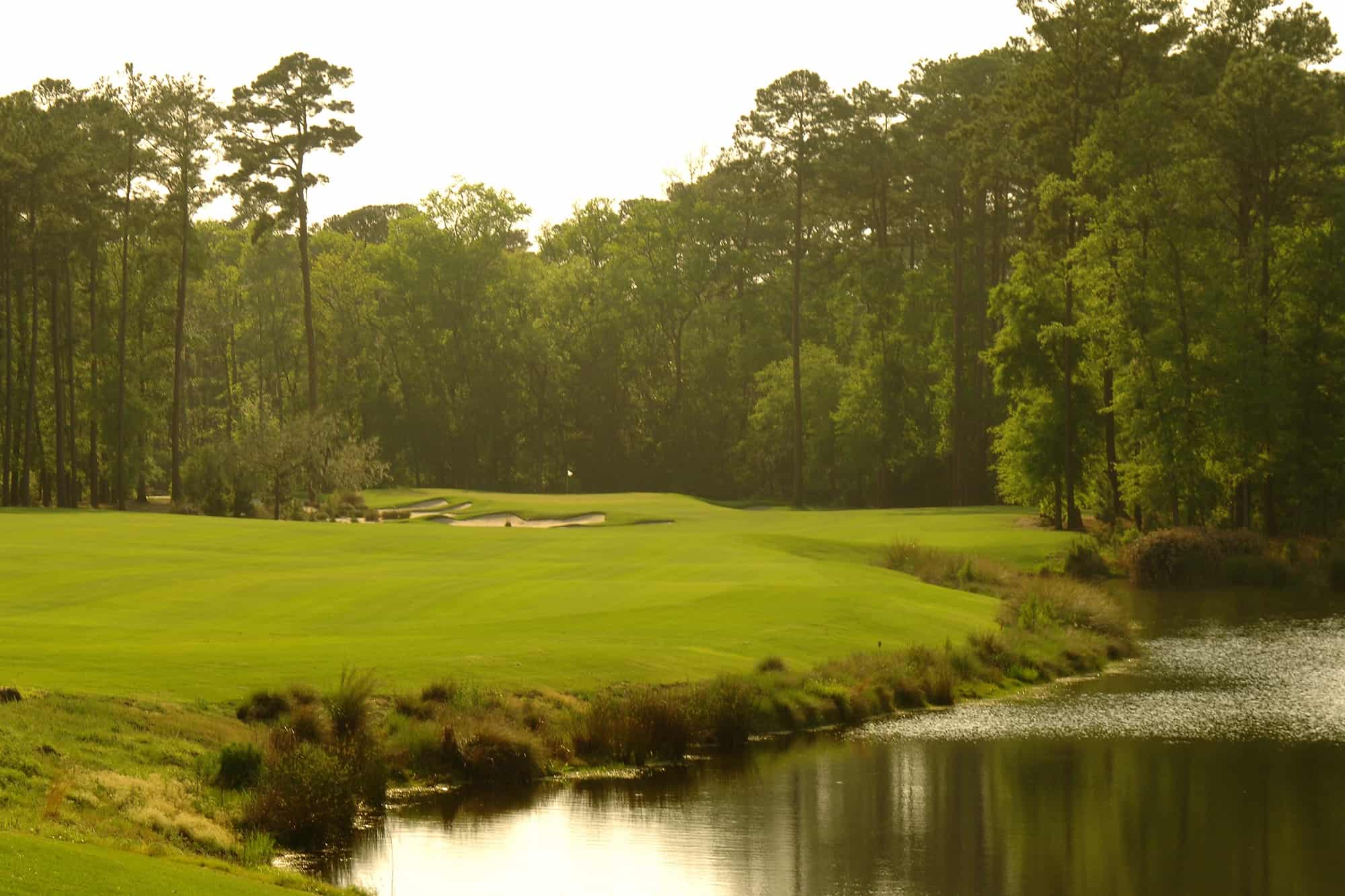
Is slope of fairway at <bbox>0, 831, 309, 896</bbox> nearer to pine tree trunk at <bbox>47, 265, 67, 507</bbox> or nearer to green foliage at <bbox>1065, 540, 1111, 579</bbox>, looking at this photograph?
green foliage at <bbox>1065, 540, 1111, 579</bbox>

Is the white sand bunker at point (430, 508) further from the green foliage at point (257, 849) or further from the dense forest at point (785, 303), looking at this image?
the green foliage at point (257, 849)

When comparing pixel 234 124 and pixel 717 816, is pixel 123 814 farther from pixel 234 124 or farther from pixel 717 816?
pixel 234 124

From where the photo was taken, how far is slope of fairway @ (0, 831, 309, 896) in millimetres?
12969

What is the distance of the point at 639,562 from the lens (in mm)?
47531

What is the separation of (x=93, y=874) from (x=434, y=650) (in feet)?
52.1

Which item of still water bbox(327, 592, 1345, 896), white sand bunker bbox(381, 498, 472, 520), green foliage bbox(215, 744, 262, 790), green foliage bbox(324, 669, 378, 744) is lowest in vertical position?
still water bbox(327, 592, 1345, 896)

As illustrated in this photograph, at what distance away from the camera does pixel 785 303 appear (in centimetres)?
10688

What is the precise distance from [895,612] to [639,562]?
34.5ft

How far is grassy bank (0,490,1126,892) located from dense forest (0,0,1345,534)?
11092 millimetres

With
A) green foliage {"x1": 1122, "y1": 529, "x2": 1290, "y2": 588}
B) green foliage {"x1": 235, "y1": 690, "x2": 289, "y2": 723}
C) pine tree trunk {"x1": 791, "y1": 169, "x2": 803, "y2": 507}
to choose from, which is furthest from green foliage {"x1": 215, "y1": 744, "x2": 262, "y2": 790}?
pine tree trunk {"x1": 791, "y1": 169, "x2": 803, "y2": 507}

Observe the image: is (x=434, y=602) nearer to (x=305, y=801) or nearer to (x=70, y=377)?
(x=305, y=801)

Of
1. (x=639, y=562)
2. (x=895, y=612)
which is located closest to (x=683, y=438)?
(x=639, y=562)

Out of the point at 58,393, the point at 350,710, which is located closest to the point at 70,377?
the point at 58,393

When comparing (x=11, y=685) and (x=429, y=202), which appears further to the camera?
(x=429, y=202)
